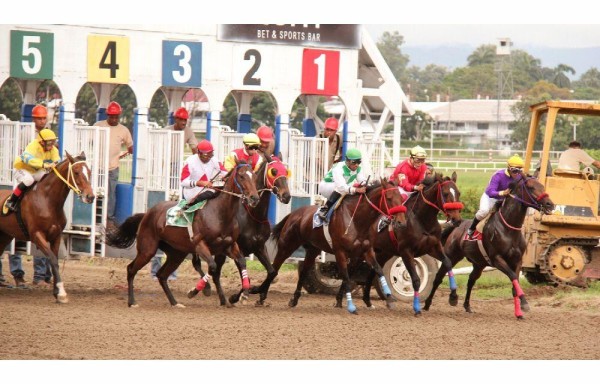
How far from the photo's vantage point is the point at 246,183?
13.5 metres

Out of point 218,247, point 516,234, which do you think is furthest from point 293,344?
point 516,234

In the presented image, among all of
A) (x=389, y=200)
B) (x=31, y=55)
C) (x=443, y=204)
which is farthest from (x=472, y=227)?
(x=31, y=55)

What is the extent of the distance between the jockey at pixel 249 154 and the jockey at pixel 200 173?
124 millimetres

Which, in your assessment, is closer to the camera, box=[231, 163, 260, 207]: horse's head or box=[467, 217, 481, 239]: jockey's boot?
box=[231, 163, 260, 207]: horse's head

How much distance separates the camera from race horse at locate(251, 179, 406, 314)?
44.6 feet

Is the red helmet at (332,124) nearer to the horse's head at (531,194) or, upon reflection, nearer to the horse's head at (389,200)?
the horse's head at (389,200)

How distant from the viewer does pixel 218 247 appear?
13977 millimetres

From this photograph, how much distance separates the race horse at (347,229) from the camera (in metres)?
13.6

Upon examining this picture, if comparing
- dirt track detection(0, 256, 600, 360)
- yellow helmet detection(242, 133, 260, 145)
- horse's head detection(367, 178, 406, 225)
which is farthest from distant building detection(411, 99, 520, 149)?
horse's head detection(367, 178, 406, 225)

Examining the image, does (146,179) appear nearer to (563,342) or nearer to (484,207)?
(484,207)

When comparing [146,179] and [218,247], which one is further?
[146,179]

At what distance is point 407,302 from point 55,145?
4855 mm

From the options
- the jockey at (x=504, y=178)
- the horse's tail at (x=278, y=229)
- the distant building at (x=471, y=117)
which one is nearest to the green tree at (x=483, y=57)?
the distant building at (x=471, y=117)

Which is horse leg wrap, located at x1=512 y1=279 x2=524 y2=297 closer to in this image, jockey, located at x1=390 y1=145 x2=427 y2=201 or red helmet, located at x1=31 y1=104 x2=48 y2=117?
jockey, located at x1=390 y1=145 x2=427 y2=201
